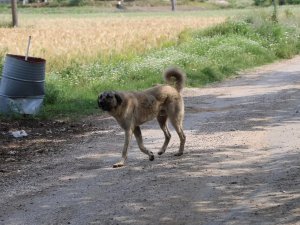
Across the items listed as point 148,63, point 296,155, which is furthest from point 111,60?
point 296,155

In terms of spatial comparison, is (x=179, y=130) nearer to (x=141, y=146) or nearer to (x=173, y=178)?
(x=141, y=146)

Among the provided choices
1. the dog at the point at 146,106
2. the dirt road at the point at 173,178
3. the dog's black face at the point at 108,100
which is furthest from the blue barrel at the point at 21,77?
the dog's black face at the point at 108,100

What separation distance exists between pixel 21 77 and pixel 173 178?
247 inches

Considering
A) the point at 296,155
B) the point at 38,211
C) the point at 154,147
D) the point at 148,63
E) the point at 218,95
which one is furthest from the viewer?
the point at 148,63

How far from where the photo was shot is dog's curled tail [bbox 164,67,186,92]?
33.7ft

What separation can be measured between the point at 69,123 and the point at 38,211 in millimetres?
6310

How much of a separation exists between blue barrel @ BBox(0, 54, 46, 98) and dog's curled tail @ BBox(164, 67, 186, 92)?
4442 millimetres

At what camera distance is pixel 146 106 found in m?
9.73

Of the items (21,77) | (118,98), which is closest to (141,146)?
(118,98)

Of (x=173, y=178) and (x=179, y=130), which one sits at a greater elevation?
(x=179, y=130)

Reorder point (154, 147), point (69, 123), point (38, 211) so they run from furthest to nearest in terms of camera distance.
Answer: point (69, 123) → point (154, 147) → point (38, 211)

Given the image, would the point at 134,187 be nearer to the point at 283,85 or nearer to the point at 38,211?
the point at 38,211

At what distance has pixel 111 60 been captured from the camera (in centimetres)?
2252

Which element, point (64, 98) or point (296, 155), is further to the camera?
point (64, 98)
